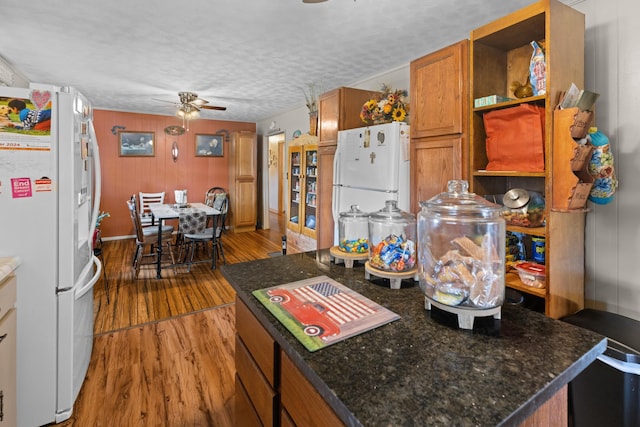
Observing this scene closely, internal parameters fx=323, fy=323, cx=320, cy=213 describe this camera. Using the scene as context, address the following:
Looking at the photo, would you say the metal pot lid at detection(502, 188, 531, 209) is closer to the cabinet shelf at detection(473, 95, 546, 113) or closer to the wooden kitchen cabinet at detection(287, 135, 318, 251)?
the cabinet shelf at detection(473, 95, 546, 113)

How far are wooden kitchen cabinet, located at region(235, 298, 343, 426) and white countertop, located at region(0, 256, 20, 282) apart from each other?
3.34ft

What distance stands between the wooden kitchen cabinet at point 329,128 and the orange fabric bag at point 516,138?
59.2 inches

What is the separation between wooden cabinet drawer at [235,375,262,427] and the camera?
1228mm

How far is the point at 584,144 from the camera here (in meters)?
1.58

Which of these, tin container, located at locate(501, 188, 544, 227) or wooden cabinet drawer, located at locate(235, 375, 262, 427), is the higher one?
tin container, located at locate(501, 188, 544, 227)

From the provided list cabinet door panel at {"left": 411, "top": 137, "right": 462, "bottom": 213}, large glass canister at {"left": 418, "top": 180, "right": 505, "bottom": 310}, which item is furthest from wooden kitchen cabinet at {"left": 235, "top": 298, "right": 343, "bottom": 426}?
cabinet door panel at {"left": 411, "top": 137, "right": 462, "bottom": 213}

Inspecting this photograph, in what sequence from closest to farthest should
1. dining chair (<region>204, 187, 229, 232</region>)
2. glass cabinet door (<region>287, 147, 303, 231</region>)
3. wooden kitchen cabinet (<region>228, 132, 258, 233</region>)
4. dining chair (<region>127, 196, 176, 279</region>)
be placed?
dining chair (<region>127, 196, 176, 279</region>) < dining chair (<region>204, 187, 229, 232</region>) < glass cabinet door (<region>287, 147, 303, 231</region>) < wooden kitchen cabinet (<region>228, 132, 258, 233</region>)

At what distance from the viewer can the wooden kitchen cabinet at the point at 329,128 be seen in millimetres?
3174

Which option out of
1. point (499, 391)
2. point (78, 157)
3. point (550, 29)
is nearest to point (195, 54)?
point (78, 157)

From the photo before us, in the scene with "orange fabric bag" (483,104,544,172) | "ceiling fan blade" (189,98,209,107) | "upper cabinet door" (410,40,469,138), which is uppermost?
"ceiling fan blade" (189,98,209,107)

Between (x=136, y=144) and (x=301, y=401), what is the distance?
21.0ft

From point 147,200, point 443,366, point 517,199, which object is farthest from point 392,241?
point 147,200

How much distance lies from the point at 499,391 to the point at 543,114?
1561 mm

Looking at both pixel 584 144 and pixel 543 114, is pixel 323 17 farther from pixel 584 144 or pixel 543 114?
pixel 584 144
